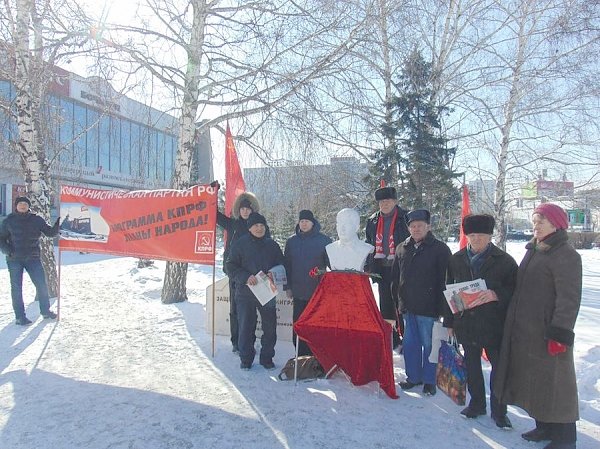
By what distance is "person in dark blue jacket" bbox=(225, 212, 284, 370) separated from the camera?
4668 mm

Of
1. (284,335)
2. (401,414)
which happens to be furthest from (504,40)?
(401,414)

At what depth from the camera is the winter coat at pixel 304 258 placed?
4.60m

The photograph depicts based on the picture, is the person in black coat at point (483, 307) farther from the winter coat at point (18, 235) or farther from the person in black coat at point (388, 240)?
the winter coat at point (18, 235)

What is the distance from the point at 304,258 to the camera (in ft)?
15.2

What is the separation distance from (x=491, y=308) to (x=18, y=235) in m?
6.33

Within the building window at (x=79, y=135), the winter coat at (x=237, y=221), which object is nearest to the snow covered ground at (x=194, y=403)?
the winter coat at (x=237, y=221)

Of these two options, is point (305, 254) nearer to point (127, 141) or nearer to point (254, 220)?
point (254, 220)

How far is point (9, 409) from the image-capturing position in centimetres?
362

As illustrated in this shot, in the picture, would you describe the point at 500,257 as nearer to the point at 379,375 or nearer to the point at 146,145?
the point at 379,375

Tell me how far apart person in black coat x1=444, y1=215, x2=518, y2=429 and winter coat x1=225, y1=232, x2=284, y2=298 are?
1.97 m

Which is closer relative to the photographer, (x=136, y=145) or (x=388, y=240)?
(x=388, y=240)

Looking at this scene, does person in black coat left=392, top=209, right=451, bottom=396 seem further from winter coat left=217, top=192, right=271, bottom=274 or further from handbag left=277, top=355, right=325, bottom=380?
winter coat left=217, top=192, right=271, bottom=274

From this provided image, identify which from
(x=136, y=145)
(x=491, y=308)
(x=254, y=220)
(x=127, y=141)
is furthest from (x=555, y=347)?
(x=127, y=141)

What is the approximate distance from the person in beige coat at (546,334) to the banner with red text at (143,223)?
3471mm
